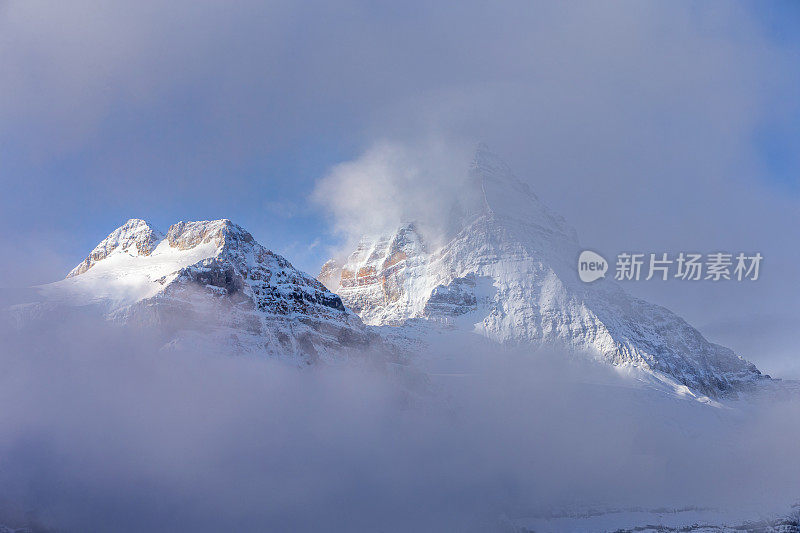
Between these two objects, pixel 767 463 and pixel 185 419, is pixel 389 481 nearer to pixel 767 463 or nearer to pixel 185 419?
pixel 185 419

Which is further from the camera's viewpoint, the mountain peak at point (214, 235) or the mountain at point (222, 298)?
the mountain peak at point (214, 235)

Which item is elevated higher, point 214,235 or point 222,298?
point 214,235

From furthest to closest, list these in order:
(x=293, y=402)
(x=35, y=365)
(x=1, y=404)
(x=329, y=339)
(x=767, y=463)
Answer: (x=767, y=463)
(x=329, y=339)
(x=293, y=402)
(x=35, y=365)
(x=1, y=404)

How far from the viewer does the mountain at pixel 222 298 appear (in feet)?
506

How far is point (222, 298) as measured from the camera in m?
164

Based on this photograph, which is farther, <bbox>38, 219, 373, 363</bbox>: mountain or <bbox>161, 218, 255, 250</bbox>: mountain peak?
<bbox>161, 218, 255, 250</bbox>: mountain peak

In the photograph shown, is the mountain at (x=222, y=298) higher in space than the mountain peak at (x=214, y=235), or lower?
lower

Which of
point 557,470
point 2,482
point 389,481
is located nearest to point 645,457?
point 557,470

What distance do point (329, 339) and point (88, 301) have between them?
71.4 metres

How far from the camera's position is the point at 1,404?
115562mm

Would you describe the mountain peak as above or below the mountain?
above

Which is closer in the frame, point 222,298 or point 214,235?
point 222,298

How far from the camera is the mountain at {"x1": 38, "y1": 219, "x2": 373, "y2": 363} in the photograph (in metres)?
154

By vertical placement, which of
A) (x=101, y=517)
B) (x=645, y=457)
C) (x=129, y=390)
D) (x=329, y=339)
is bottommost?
(x=101, y=517)
